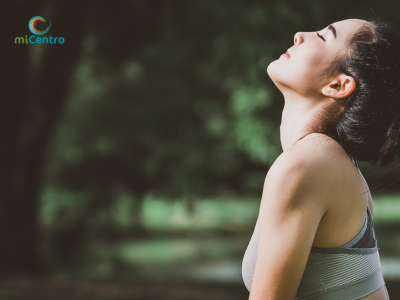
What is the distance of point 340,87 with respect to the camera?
142cm

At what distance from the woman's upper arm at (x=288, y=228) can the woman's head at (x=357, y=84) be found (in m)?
0.29

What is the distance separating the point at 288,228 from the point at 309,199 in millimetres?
96

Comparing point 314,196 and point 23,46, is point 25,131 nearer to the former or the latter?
point 23,46

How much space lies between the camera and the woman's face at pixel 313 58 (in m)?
1.43

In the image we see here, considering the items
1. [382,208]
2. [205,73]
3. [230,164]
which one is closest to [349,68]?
[205,73]

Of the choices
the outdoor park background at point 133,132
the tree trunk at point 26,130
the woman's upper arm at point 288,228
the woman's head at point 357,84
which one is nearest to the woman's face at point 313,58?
the woman's head at point 357,84

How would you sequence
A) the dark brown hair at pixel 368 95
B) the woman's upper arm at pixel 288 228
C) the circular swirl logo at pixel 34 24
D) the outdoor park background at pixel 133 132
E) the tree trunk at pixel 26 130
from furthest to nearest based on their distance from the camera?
1. the tree trunk at pixel 26 130
2. the circular swirl logo at pixel 34 24
3. the outdoor park background at pixel 133 132
4. the dark brown hair at pixel 368 95
5. the woman's upper arm at pixel 288 228

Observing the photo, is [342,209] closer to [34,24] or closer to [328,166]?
[328,166]

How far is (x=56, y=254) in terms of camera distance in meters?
11.8

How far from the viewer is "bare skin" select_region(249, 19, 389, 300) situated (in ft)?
3.89

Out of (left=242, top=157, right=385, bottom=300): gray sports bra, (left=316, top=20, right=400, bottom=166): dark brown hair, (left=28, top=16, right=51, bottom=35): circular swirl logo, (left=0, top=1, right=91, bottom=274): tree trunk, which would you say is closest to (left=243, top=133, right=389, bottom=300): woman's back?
(left=242, top=157, right=385, bottom=300): gray sports bra

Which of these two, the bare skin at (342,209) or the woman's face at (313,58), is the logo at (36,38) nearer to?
the woman's face at (313,58)

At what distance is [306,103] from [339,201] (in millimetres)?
383

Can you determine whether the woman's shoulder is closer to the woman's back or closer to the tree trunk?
the woman's back
